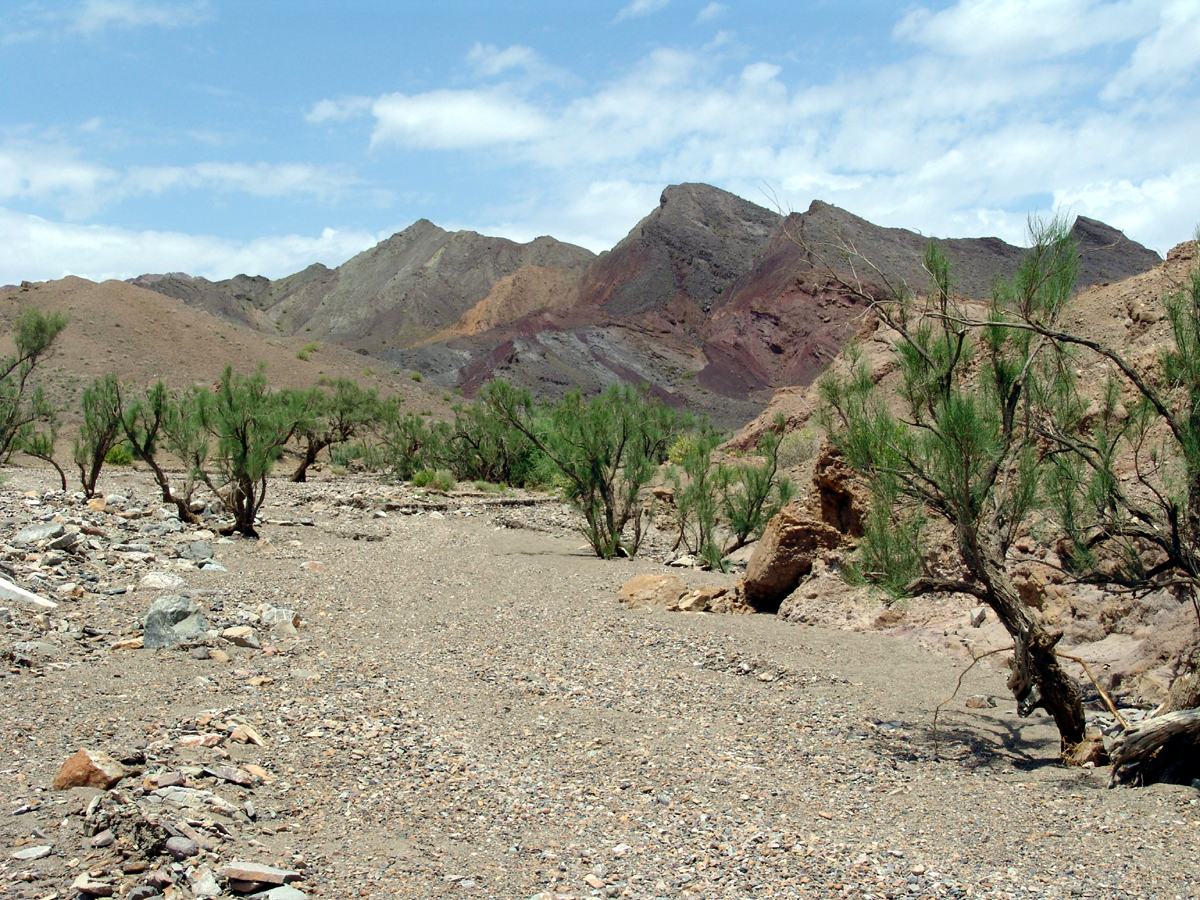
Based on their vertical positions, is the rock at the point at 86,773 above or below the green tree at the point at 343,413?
below

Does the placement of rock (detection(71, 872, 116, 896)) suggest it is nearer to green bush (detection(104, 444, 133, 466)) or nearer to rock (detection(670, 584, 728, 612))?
rock (detection(670, 584, 728, 612))

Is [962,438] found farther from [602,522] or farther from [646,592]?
[602,522]

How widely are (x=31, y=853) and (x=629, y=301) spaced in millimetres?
94061

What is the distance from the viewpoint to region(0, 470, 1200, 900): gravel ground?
4273 millimetres

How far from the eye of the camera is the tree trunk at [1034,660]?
5.89 m

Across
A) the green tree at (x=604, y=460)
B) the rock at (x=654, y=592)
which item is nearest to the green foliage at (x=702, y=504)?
the green tree at (x=604, y=460)

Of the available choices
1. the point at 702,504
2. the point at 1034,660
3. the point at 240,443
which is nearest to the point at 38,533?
the point at 240,443

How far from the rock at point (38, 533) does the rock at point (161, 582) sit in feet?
4.88

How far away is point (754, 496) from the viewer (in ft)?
51.3

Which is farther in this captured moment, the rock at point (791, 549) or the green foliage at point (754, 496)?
the green foliage at point (754, 496)

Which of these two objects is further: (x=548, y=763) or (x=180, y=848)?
(x=548, y=763)

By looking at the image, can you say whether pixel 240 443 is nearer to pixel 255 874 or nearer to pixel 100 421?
pixel 100 421

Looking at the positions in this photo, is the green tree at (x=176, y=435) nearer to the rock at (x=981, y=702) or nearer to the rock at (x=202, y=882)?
the rock at (x=202, y=882)

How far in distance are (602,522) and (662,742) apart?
11.0 metres
